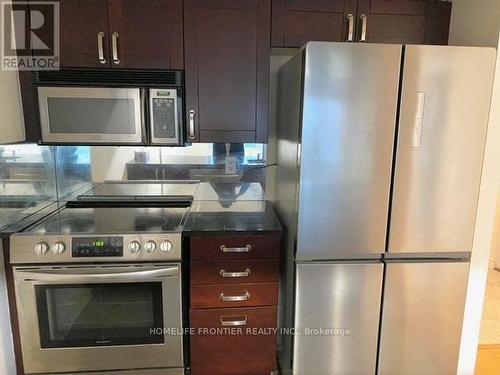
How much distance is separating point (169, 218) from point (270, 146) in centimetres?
79

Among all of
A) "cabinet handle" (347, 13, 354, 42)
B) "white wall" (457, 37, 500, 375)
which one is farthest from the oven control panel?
"white wall" (457, 37, 500, 375)

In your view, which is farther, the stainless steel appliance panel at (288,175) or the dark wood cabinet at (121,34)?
the dark wood cabinet at (121,34)

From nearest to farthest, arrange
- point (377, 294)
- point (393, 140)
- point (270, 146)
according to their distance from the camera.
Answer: point (393, 140) → point (377, 294) → point (270, 146)

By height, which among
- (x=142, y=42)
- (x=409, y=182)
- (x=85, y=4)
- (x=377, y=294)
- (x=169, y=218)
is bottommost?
(x=377, y=294)

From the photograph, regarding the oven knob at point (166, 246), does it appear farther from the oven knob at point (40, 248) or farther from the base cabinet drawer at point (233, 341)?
the oven knob at point (40, 248)

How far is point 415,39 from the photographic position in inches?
76.1

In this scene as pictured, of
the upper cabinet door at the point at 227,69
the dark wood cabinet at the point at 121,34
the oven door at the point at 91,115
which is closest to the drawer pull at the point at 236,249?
the upper cabinet door at the point at 227,69

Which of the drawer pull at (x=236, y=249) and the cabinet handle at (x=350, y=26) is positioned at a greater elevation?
the cabinet handle at (x=350, y=26)

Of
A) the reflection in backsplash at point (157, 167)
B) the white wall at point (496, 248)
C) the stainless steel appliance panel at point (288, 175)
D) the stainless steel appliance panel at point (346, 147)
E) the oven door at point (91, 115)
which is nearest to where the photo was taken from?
the stainless steel appliance panel at point (346, 147)

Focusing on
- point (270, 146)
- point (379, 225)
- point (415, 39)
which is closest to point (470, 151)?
point (379, 225)

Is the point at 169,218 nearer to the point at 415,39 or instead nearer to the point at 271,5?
the point at 271,5

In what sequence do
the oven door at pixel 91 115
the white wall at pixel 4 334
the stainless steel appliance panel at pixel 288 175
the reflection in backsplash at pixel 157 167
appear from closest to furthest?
the stainless steel appliance panel at pixel 288 175 < the white wall at pixel 4 334 < the oven door at pixel 91 115 < the reflection in backsplash at pixel 157 167

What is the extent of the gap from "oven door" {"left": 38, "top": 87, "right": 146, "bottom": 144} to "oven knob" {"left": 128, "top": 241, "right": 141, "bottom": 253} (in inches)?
21.9

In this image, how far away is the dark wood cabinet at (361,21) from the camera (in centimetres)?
186
